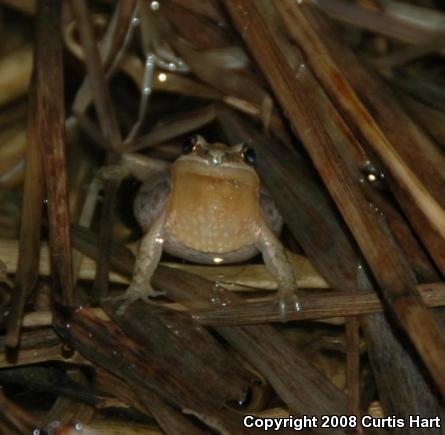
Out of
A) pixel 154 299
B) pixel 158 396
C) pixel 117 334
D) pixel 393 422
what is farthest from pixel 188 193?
pixel 393 422

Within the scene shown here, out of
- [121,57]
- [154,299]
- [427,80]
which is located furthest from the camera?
[121,57]

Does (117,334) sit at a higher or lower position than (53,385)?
higher

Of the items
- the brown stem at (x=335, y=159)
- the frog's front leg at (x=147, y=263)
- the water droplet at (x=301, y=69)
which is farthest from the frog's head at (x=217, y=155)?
the water droplet at (x=301, y=69)

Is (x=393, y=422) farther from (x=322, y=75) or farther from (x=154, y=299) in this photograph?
(x=322, y=75)

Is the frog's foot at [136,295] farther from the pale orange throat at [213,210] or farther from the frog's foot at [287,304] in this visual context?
the frog's foot at [287,304]

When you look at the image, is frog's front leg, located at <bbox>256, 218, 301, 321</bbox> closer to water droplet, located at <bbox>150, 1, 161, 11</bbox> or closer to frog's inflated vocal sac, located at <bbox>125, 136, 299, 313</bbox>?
frog's inflated vocal sac, located at <bbox>125, 136, 299, 313</bbox>

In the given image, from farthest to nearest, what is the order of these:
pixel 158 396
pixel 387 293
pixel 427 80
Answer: pixel 427 80 < pixel 158 396 < pixel 387 293

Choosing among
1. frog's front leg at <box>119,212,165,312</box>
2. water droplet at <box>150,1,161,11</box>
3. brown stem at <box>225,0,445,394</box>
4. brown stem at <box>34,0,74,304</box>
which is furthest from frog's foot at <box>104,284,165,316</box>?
water droplet at <box>150,1,161,11</box>
